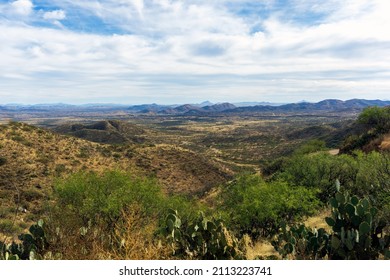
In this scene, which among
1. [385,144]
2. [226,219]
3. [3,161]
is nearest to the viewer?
[226,219]

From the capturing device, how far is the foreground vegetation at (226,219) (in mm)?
9312

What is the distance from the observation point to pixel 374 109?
6072 cm

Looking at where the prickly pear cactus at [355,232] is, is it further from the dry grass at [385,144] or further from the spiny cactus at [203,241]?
the dry grass at [385,144]

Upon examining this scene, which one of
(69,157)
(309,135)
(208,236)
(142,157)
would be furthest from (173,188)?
(309,135)

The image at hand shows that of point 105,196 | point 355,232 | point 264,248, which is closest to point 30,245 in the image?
point 264,248

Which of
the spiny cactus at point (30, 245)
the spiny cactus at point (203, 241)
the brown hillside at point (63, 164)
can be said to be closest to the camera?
the spiny cactus at point (203, 241)

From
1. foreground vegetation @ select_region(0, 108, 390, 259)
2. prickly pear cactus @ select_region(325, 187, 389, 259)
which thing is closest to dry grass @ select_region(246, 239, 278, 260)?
foreground vegetation @ select_region(0, 108, 390, 259)

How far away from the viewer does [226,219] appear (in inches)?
781

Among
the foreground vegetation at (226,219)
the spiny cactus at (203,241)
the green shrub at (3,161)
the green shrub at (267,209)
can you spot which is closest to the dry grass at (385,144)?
the foreground vegetation at (226,219)

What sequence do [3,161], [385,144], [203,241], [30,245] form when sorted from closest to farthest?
1. [203,241]
2. [30,245]
3. [385,144]
4. [3,161]

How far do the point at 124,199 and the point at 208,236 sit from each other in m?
12.4

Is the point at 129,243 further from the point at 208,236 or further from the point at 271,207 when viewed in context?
the point at 271,207

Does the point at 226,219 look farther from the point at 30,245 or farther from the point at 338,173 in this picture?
the point at 338,173
